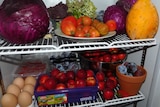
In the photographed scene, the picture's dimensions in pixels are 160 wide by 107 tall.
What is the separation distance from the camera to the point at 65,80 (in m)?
1.01

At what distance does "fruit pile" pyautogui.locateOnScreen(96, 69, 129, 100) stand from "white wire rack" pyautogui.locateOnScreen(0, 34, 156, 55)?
0.96 feet

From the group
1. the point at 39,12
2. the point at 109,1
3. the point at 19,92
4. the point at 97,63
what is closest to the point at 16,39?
the point at 39,12

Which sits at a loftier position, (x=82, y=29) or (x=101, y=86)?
(x=82, y=29)

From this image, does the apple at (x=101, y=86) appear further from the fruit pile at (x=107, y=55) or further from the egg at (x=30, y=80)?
the egg at (x=30, y=80)

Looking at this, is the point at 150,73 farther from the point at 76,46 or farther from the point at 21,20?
the point at 21,20

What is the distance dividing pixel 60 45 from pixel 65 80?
324mm

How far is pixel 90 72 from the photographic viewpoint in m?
1.05

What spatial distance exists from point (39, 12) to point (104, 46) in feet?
1.14

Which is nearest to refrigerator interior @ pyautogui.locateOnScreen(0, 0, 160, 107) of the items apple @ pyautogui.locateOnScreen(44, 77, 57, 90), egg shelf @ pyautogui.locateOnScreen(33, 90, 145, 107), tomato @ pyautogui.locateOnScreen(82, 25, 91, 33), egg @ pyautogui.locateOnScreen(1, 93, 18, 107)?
egg shelf @ pyautogui.locateOnScreen(33, 90, 145, 107)

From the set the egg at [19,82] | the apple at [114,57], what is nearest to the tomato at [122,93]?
the apple at [114,57]

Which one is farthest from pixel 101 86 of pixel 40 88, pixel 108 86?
pixel 40 88

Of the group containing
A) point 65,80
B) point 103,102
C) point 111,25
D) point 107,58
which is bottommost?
point 103,102

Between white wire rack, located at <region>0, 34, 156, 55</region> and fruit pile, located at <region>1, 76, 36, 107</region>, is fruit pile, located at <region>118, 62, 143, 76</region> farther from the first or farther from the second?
fruit pile, located at <region>1, 76, 36, 107</region>

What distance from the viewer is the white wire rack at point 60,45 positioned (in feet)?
2.38
